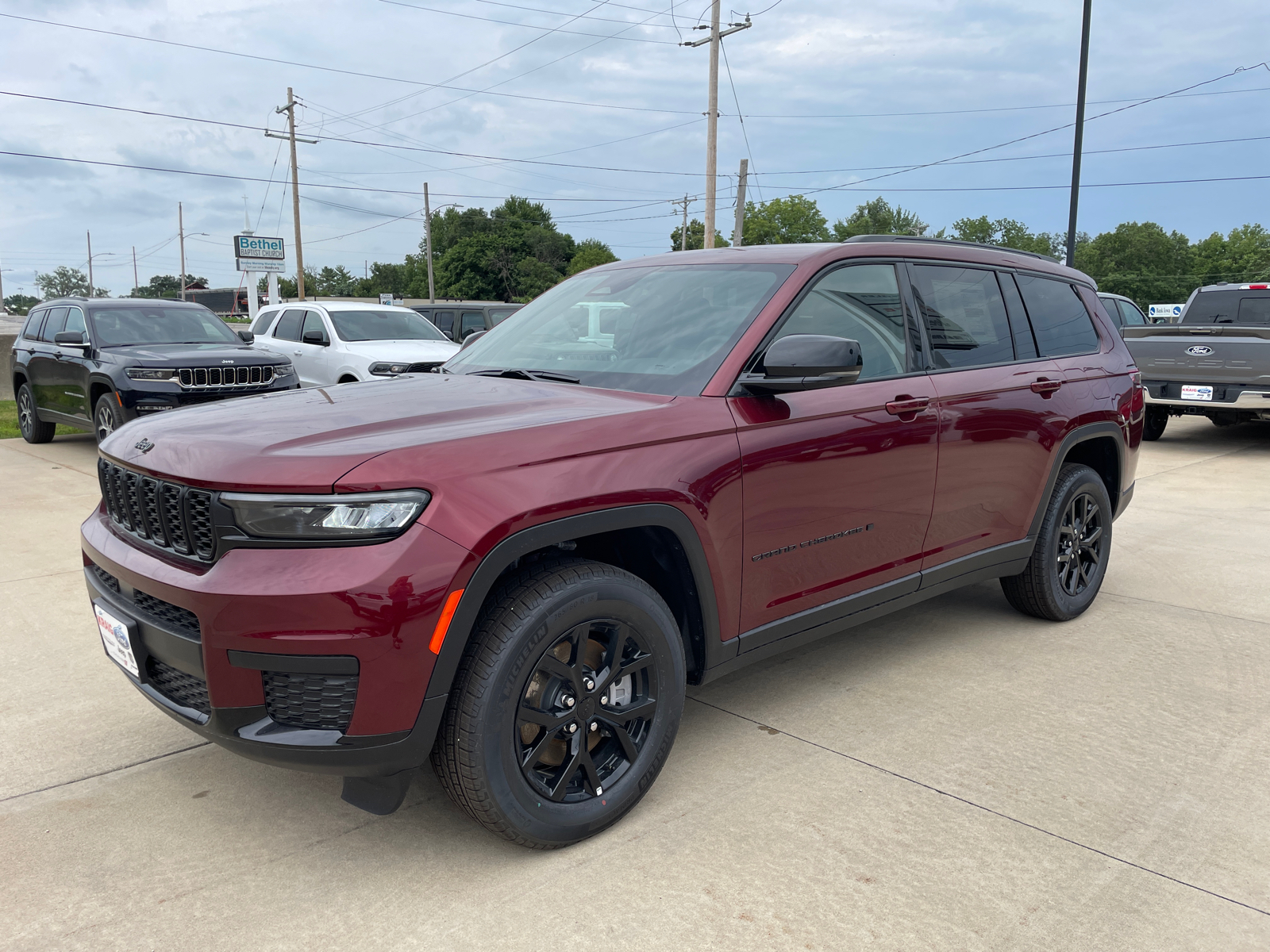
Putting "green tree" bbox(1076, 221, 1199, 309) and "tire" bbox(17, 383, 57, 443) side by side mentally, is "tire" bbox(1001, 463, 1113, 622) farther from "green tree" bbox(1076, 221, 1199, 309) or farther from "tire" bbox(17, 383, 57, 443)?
"green tree" bbox(1076, 221, 1199, 309)

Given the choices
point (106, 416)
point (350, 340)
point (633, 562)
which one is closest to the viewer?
point (633, 562)

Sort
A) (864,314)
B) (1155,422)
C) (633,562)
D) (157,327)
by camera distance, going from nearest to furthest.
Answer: (633,562) < (864,314) < (157,327) < (1155,422)

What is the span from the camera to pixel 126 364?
357 inches

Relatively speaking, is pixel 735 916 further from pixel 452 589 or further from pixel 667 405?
pixel 667 405

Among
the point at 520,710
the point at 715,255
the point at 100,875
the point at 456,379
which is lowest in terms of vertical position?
the point at 100,875

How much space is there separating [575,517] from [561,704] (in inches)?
20.5

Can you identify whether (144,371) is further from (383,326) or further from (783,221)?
(783,221)

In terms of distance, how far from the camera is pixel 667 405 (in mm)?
2941

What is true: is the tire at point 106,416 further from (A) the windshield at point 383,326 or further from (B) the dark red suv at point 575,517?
(B) the dark red suv at point 575,517

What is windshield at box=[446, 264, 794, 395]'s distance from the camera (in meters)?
3.23

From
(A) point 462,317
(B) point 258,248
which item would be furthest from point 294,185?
(A) point 462,317

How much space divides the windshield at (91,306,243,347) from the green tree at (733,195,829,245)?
72.8m

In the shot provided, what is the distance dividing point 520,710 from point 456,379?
1418 mm

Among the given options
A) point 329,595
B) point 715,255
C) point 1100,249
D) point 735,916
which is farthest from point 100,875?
point 1100,249
